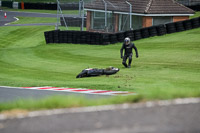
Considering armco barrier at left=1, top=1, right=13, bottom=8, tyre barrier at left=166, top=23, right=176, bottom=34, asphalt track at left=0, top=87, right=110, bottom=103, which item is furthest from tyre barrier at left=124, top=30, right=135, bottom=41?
armco barrier at left=1, top=1, right=13, bottom=8

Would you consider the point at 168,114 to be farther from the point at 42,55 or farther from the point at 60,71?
the point at 42,55

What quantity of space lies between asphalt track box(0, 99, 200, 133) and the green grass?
2.18 ft

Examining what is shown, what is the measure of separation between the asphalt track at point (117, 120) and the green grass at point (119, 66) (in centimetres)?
66

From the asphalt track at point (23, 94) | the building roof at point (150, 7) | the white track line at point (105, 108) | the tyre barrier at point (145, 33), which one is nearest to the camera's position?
the white track line at point (105, 108)

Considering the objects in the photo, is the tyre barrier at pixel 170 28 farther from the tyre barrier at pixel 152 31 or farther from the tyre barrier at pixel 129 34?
the tyre barrier at pixel 129 34

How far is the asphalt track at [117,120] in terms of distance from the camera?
5805 millimetres

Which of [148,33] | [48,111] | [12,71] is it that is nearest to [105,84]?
[12,71]

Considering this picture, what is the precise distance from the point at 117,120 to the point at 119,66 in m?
15.0

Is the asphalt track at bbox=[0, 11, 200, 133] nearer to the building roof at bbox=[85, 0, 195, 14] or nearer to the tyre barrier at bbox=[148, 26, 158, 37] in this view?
the tyre barrier at bbox=[148, 26, 158, 37]

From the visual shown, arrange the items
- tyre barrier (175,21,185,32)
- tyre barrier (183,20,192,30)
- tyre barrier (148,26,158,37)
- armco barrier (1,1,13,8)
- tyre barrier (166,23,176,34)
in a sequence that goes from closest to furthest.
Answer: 1. tyre barrier (148,26,158,37)
2. tyre barrier (166,23,176,34)
3. tyre barrier (175,21,185,32)
4. tyre barrier (183,20,192,30)
5. armco barrier (1,1,13,8)

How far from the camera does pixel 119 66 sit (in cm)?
2122

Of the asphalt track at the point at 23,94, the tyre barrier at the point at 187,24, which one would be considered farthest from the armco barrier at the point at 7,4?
the asphalt track at the point at 23,94

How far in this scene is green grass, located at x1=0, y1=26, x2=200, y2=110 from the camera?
1451 cm

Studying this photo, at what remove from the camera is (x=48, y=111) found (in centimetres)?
703
